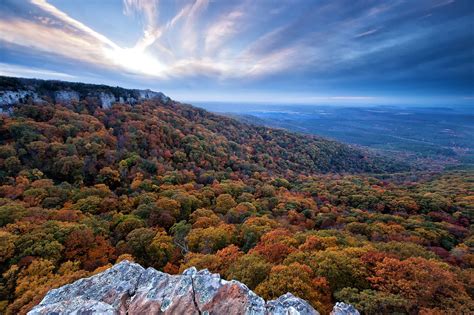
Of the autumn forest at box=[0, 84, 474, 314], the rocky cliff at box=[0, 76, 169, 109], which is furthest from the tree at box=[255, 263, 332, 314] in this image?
the rocky cliff at box=[0, 76, 169, 109]

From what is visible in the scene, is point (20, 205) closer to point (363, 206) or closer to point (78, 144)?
point (78, 144)

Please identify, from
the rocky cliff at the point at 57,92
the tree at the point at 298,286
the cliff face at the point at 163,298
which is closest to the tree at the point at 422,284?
the tree at the point at 298,286

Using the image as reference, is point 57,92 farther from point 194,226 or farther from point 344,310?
point 344,310

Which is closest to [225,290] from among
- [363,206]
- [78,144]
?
[363,206]

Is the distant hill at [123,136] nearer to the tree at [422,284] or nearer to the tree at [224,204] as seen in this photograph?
the tree at [224,204]

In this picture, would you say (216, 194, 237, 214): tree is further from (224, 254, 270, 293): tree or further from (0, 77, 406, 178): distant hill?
(0, 77, 406, 178): distant hill

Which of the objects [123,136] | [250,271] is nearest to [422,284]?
[250,271]
